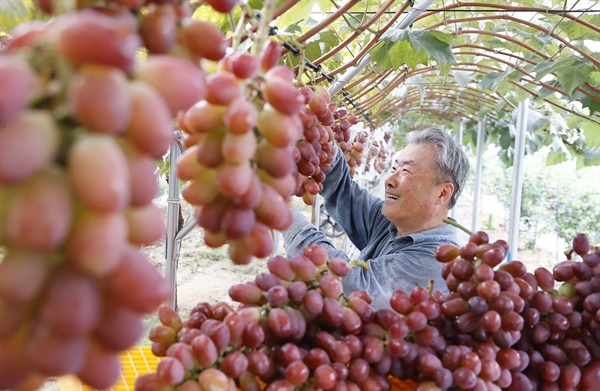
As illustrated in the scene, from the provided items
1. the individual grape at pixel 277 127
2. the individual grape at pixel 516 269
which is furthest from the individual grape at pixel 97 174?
the individual grape at pixel 516 269

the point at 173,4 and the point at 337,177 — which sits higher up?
the point at 173,4

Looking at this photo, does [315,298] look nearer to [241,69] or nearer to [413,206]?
[241,69]

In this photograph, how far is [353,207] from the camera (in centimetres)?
219

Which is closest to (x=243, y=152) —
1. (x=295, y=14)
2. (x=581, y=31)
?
(x=295, y=14)

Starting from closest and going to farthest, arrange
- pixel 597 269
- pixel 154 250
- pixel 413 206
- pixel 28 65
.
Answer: pixel 28 65 → pixel 597 269 → pixel 413 206 → pixel 154 250

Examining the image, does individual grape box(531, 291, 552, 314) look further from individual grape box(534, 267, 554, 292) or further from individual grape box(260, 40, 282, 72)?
individual grape box(260, 40, 282, 72)

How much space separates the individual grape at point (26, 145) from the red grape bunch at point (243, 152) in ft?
0.67

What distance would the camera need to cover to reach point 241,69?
552 millimetres

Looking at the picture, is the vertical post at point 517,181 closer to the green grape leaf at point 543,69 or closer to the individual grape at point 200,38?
the green grape leaf at point 543,69

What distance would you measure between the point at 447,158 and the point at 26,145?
5.84 ft

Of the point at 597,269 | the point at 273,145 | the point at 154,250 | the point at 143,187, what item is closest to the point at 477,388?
the point at 597,269

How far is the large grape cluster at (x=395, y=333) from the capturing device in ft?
2.49

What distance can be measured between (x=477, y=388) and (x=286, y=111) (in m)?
0.56

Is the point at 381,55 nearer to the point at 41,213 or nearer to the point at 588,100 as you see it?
the point at 588,100
